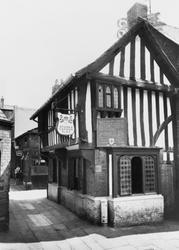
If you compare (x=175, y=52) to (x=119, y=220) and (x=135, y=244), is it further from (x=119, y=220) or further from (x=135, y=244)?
(x=135, y=244)

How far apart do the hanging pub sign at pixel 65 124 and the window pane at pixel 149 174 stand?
3.07 metres

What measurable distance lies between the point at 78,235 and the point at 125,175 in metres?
2.66

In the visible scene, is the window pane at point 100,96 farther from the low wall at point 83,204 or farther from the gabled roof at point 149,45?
the low wall at point 83,204

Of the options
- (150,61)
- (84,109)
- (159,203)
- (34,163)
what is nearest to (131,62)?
(150,61)

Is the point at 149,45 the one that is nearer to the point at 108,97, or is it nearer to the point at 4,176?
the point at 108,97

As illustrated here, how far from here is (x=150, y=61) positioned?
10297 millimetres

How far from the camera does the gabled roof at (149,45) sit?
905 cm

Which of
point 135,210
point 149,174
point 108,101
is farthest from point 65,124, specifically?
point 135,210

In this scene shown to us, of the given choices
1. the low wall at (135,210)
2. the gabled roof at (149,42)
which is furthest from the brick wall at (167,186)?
the gabled roof at (149,42)

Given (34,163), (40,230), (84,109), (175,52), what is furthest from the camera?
(34,163)

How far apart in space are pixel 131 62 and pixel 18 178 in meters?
17.4

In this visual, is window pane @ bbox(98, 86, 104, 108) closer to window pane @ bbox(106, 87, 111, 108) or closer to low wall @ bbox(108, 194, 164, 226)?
window pane @ bbox(106, 87, 111, 108)

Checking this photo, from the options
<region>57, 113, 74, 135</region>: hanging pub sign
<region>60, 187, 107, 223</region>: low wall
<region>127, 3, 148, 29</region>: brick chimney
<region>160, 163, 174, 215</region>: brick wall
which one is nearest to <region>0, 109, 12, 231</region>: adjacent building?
<region>57, 113, 74, 135</region>: hanging pub sign

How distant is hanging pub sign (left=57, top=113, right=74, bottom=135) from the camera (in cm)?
891
